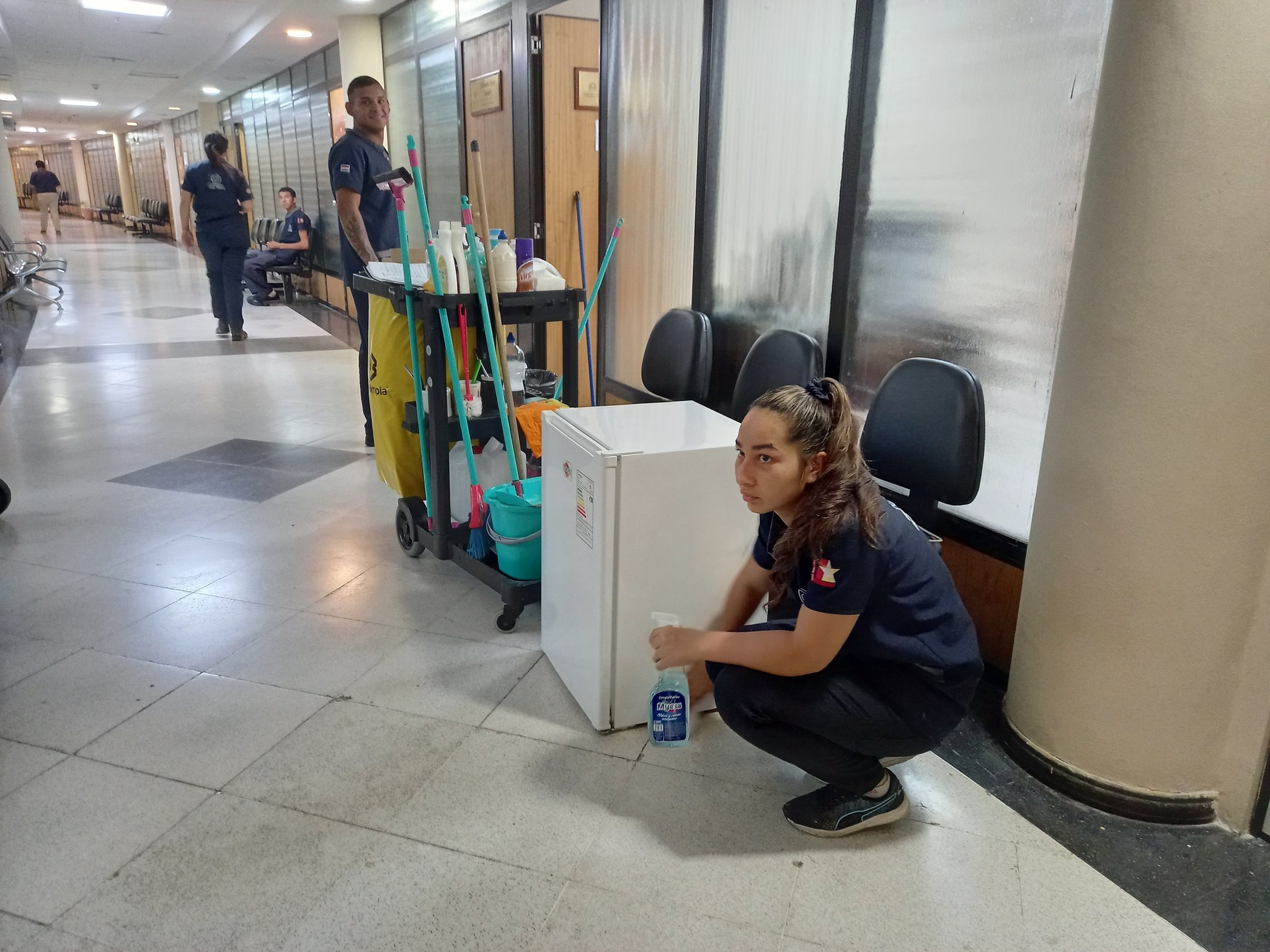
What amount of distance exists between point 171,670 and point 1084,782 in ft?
7.60

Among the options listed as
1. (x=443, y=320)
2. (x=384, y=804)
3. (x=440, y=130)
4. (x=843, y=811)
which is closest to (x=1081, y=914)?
(x=843, y=811)

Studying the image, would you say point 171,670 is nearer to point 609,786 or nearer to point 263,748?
point 263,748

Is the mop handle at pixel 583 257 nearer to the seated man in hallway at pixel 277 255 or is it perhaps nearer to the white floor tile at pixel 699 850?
the white floor tile at pixel 699 850

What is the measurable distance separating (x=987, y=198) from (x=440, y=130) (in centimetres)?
497

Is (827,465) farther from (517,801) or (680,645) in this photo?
(517,801)

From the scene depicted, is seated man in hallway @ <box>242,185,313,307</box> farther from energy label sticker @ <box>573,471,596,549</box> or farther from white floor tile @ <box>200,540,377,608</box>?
energy label sticker @ <box>573,471,596,549</box>

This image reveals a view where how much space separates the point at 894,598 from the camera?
1682 mm

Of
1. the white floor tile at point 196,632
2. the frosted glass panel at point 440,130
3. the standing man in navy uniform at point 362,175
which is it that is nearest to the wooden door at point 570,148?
the standing man in navy uniform at point 362,175

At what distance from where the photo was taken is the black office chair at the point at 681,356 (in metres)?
3.33

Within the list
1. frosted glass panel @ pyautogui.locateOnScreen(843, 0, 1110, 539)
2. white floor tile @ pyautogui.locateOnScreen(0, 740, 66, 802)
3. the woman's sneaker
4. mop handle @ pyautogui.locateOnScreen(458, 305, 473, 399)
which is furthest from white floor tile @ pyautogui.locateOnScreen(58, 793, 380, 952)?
frosted glass panel @ pyautogui.locateOnScreen(843, 0, 1110, 539)

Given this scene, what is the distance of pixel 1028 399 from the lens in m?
2.32

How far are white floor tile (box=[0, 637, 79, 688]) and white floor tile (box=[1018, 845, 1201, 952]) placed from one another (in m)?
2.50

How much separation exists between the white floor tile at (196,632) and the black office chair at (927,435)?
187cm

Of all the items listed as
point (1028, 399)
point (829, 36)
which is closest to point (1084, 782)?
point (1028, 399)
